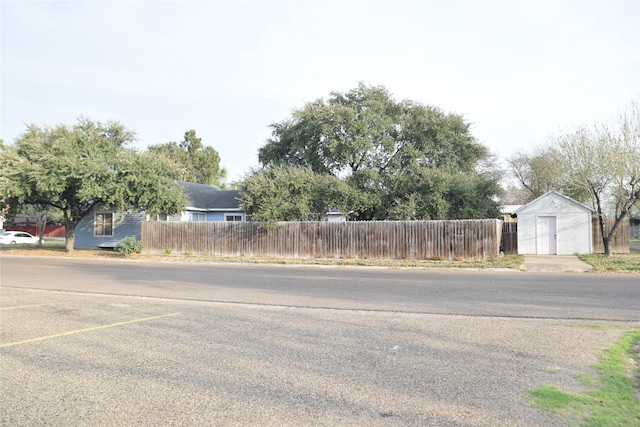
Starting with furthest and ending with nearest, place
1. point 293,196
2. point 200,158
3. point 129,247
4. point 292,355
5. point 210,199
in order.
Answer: point 200,158, point 210,199, point 129,247, point 293,196, point 292,355

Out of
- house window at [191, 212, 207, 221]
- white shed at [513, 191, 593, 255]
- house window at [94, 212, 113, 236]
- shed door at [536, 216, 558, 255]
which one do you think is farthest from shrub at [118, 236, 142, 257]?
shed door at [536, 216, 558, 255]

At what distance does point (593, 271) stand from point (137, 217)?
28.0 meters

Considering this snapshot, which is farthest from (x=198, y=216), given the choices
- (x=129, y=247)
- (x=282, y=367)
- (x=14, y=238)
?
(x=282, y=367)

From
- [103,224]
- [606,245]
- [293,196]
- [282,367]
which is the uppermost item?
[293,196]

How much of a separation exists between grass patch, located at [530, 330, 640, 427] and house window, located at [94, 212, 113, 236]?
34605 mm

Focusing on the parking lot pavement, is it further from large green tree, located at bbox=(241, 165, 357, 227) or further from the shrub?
the shrub

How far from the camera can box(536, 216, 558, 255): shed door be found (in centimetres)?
2761

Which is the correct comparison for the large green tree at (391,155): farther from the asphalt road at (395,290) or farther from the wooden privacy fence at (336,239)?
the asphalt road at (395,290)

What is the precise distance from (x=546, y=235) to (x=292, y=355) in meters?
25.1

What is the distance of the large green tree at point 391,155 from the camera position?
91.8 feet

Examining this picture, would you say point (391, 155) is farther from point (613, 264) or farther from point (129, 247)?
point (129, 247)

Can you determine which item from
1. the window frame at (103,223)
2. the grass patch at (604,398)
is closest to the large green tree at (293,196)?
the window frame at (103,223)

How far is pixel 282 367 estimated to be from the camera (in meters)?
5.81

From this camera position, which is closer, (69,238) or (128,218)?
(69,238)
